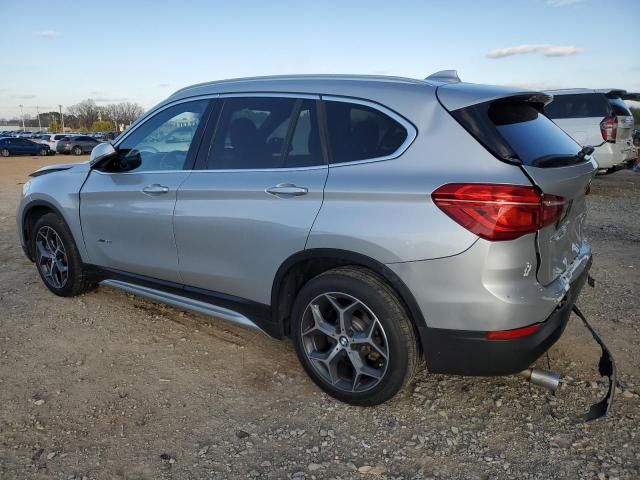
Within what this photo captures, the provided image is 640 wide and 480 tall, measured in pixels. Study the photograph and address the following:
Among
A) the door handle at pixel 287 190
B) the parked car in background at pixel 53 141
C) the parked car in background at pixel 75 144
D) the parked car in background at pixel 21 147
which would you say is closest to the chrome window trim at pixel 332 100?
the door handle at pixel 287 190

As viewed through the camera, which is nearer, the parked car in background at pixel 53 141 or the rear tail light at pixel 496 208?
the rear tail light at pixel 496 208

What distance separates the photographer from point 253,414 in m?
2.94

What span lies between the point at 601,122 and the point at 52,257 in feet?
35.4

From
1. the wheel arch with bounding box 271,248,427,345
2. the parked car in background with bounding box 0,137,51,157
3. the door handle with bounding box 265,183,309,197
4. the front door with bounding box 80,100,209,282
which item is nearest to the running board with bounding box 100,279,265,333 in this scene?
the front door with bounding box 80,100,209,282

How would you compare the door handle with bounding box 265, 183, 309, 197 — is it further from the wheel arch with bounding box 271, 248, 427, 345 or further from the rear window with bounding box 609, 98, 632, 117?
the rear window with bounding box 609, 98, 632, 117

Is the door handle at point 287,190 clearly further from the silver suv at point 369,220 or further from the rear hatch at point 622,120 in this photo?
the rear hatch at point 622,120

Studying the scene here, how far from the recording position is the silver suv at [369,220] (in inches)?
97.7

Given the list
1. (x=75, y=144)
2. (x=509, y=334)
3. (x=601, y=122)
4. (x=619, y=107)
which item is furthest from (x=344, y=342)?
(x=75, y=144)

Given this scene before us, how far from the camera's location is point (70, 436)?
8.91ft

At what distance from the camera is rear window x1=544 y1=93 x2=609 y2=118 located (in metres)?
11.2

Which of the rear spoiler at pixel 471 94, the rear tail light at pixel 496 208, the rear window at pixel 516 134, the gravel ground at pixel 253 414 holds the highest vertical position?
the rear spoiler at pixel 471 94

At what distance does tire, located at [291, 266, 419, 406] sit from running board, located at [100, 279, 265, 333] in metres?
0.39

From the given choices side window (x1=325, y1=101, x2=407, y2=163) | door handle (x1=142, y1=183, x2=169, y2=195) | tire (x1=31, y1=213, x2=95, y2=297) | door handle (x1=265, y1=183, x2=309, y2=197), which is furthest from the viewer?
tire (x1=31, y1=213, x2=95, y2=297)

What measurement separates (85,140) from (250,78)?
3764cm
